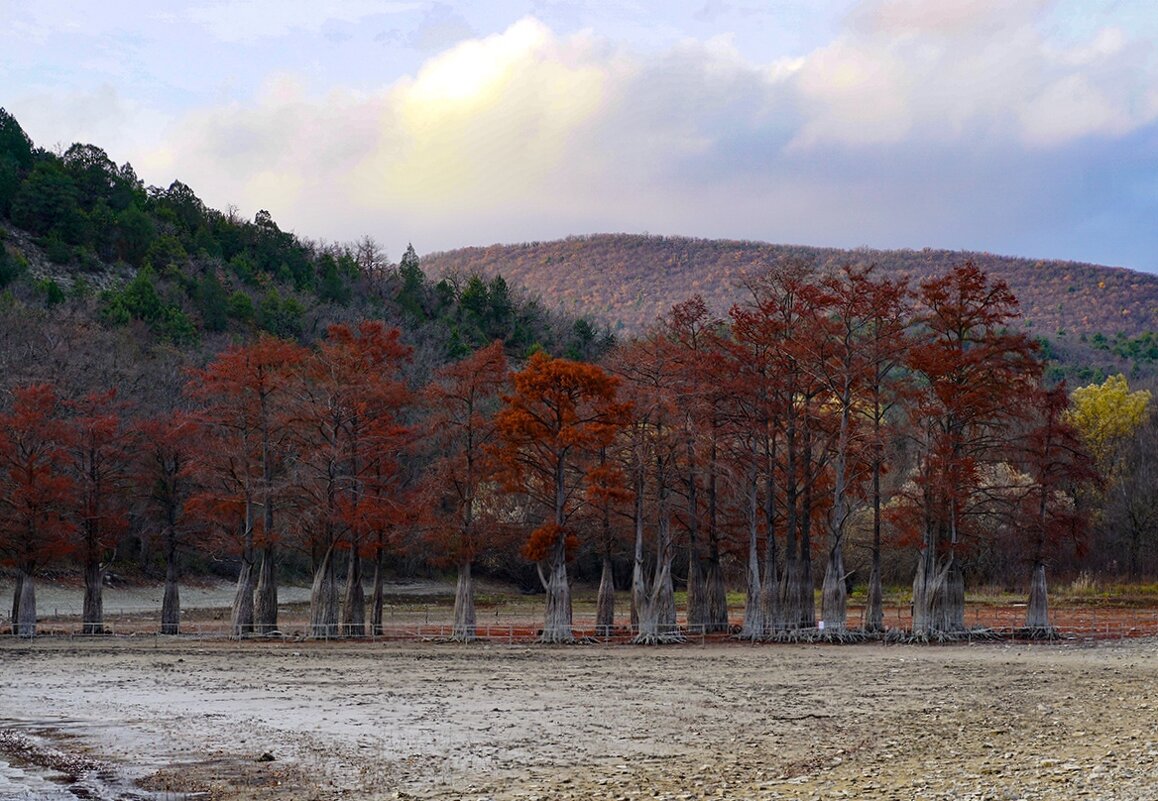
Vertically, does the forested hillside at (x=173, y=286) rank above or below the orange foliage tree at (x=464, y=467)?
above

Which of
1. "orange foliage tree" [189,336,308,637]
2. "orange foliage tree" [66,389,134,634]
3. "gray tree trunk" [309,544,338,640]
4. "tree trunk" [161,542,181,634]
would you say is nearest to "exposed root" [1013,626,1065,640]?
"gray tree trunk" [309,544,338,640]

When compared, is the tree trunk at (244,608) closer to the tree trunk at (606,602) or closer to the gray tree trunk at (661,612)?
the tree trunk at (606,602)

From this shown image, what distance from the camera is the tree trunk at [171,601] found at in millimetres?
54938

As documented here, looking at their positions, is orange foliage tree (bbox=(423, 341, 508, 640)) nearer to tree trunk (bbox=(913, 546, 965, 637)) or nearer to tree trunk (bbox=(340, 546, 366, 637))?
tree trunk (bbox=(340, 546, 366, 637))

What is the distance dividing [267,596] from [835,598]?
23.2 metres

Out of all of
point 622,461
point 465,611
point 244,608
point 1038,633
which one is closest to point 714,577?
point 622,461

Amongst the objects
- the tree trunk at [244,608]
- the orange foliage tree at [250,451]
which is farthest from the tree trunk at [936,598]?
the tree trunk at [244,608]

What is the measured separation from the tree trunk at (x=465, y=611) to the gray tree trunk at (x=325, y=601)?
497 cm

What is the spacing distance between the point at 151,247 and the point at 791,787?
126 meters

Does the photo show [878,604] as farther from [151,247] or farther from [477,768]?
[151,247]

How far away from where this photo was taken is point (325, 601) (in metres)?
54.2

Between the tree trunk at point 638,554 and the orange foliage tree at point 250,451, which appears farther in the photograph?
the tree trunk at point 638,554

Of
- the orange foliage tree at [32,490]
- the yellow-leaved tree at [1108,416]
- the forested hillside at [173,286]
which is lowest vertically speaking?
the orange foliage tree at [32,490]

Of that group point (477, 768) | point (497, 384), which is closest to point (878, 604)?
point (497, 384)
